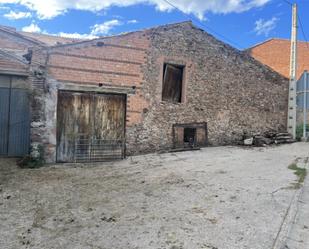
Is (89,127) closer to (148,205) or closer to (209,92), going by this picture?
(148,205)

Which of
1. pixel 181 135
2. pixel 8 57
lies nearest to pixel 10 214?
pixel 8 57

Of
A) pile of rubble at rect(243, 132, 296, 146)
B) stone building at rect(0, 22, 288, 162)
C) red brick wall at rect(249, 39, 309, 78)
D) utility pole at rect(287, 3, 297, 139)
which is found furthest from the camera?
red brick wall at rect(249, 39, 309, 78)

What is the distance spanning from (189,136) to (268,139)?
148 inches

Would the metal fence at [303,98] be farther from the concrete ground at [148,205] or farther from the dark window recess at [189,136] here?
the concrete ground at [148,205]

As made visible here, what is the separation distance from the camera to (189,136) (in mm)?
10953

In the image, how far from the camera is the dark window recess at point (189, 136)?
1080cm

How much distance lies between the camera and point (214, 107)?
37.2 ft

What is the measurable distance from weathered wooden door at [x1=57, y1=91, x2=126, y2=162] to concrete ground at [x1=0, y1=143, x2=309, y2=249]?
2.43 ft

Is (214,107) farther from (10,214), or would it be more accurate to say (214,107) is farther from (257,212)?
(10,214)

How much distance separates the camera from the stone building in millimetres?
8398

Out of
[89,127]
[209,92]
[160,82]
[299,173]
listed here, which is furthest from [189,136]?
[299,173]

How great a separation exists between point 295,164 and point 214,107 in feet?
13.9

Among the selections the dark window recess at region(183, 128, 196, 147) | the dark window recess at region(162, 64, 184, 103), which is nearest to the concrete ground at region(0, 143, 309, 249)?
the dark window recess at region(183, 128, 196, 147)

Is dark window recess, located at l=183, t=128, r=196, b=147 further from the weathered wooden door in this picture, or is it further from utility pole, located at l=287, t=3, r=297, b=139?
utility pole, located at l=287, t=3, r=297, b=139
